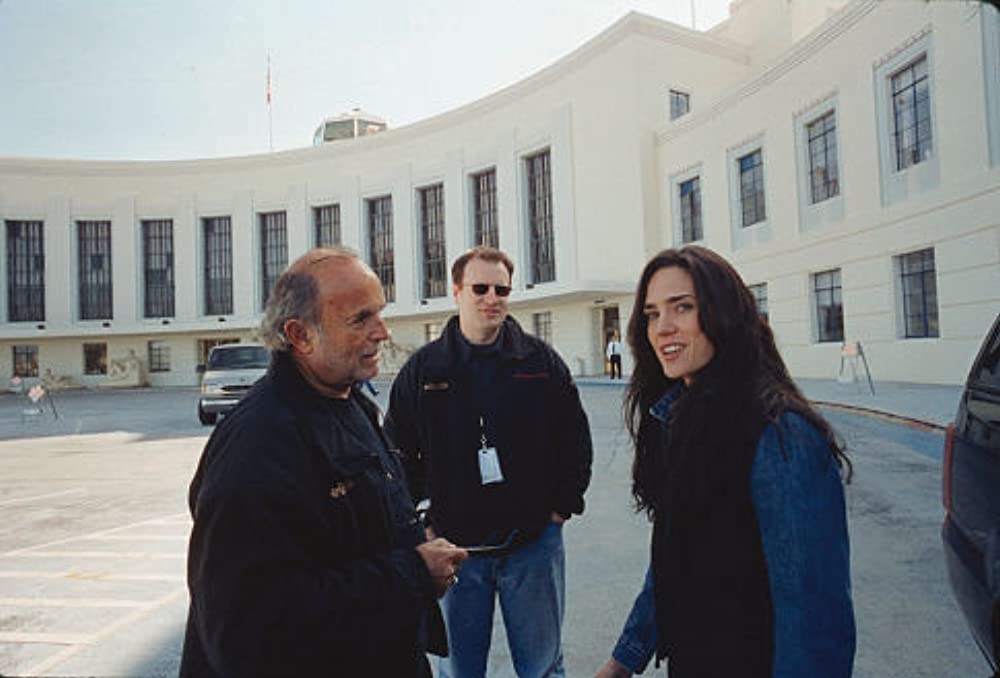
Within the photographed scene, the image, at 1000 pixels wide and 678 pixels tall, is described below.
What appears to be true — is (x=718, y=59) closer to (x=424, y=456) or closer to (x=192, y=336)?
(x=424, y=456)

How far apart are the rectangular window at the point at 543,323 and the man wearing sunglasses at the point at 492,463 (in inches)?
1097

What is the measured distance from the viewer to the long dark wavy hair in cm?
140

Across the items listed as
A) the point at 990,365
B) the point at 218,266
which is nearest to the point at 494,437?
the point at 990,365

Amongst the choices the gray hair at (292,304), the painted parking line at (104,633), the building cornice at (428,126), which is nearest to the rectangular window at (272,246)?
the building cornice at (428,126)

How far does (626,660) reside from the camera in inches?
68.2

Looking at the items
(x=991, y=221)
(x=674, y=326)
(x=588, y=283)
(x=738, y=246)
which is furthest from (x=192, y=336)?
(x=674, y=326)

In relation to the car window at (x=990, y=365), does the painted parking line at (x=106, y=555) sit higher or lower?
lower

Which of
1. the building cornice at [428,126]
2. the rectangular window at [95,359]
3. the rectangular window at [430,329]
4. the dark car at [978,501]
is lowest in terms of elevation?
the dark car at [978,501]

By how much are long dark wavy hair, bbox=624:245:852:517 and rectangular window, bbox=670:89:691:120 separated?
27.7m

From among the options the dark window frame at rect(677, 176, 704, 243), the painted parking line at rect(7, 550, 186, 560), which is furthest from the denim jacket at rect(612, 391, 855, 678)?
the dark window frame at rect(677, 176, 704, 243)

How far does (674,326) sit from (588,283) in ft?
77.9

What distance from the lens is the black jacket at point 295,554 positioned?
3.93ft

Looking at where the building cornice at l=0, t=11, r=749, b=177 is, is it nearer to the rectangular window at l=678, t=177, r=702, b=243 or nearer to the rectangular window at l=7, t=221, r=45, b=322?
the rectangular window at l=7, t=221, r=45, b=322

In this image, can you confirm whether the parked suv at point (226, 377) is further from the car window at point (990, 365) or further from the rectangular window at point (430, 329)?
the rectangular window at point (430, 329)
